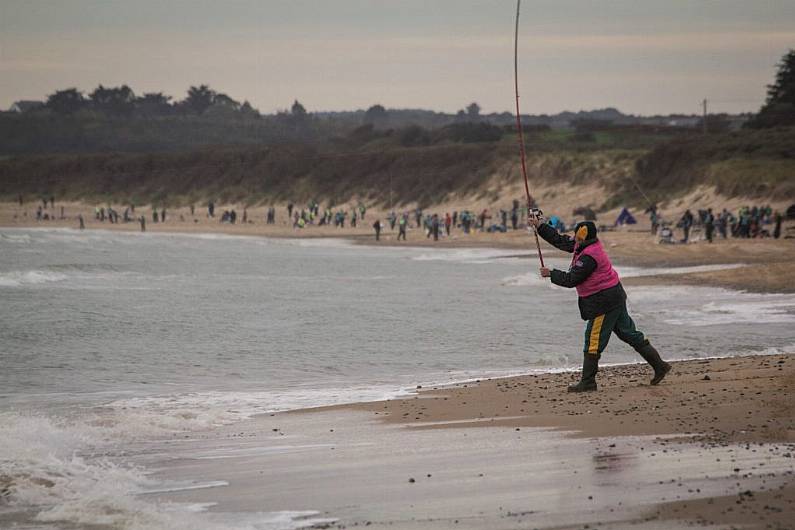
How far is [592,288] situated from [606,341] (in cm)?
44

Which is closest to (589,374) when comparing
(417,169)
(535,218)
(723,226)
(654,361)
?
(654,361)

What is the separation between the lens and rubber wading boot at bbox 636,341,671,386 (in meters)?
9.43

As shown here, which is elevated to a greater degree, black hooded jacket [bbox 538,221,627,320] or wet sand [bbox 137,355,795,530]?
black hooded jacket [bbox 538,221,627,320]

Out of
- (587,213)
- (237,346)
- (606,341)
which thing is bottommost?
(237,346)

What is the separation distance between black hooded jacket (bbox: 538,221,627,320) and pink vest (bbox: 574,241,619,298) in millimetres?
23

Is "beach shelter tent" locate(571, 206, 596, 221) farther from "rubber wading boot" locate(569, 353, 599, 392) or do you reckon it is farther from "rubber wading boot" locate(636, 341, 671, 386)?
"rubber wading boot" locate(569, 353, 599, 392)

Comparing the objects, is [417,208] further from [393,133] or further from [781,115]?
[393,133]

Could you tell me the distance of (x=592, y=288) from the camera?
9.17 m

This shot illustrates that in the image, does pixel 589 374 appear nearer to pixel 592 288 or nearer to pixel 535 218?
pixel 592 288

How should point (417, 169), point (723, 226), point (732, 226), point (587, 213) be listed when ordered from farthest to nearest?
point (417, 169)
point (587, 213)
point (732, 226)
point (723, 226)

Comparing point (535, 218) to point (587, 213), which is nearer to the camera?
point (535, 218)

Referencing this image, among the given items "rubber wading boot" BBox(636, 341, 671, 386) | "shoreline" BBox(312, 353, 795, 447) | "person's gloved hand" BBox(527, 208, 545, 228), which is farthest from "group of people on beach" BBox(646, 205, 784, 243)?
"person's gloved hand" BBox(527, 208, 545, 228)

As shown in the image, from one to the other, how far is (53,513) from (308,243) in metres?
49.0

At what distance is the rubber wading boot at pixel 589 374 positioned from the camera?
9328 mm
